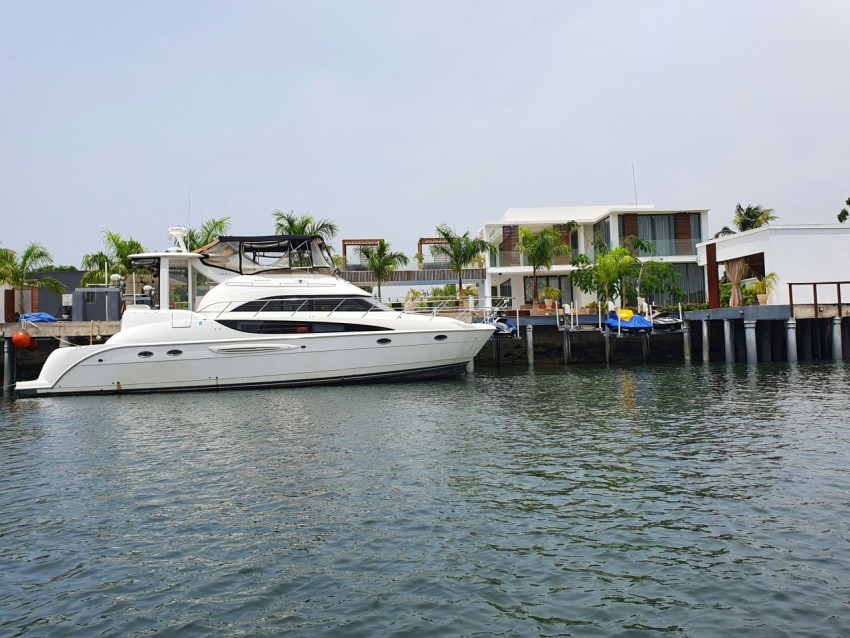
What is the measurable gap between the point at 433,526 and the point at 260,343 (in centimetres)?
1603

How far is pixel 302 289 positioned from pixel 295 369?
9.01 feet

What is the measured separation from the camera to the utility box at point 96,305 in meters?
27.4

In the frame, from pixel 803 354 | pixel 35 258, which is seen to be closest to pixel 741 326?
pixel 803 354

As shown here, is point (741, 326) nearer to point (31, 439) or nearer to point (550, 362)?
point (550, 362)

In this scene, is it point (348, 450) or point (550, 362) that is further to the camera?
point (550, 362)

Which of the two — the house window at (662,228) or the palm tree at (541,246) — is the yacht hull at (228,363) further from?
the house window at (662,228)

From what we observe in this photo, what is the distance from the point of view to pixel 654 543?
7250mm

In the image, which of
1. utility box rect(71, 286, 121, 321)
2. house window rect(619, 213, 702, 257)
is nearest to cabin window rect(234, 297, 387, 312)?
utility box rect(71, 286, 121, 321)

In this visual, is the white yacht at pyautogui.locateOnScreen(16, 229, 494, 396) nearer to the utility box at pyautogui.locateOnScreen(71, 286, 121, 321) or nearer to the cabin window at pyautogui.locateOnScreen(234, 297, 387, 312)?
the cabin window at pyautogui.locateOnScreen(234, 297, 387, 312)

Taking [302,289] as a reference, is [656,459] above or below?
below

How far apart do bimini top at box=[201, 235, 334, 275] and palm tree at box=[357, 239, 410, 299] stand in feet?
51.1

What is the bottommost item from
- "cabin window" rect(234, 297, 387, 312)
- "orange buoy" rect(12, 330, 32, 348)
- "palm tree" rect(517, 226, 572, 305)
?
A: "orange buoy" rect(12, 330, 32, 348)

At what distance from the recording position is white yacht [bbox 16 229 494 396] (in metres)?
22.6

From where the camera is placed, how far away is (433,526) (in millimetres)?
7953
